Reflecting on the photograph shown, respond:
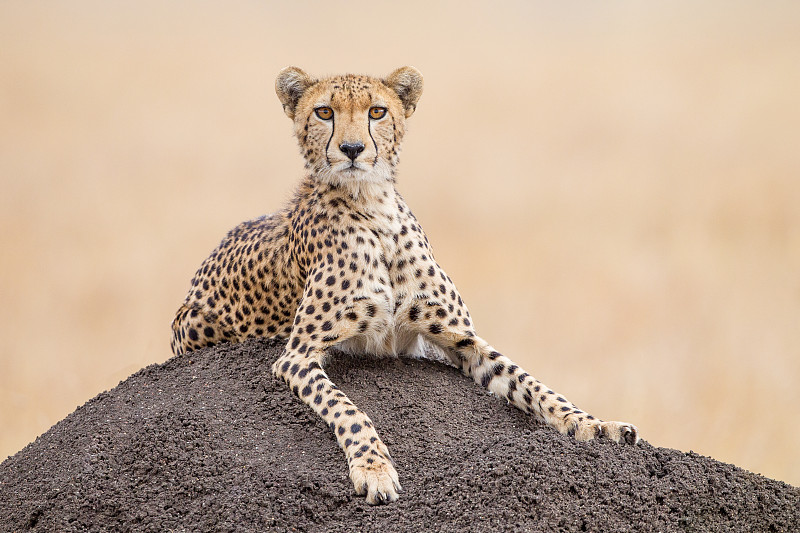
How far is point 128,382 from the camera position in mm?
2688

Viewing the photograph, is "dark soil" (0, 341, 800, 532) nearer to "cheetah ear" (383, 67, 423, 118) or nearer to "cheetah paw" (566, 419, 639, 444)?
"cheetah paw" (566, 419, 639, 444)

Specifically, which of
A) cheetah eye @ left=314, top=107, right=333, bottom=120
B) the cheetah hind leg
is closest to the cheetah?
cheetah eye @ left=314, top=107, right=333, bottom=120

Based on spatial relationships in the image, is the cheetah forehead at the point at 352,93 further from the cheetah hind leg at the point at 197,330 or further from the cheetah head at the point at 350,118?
the cheetah hind leg at the point at 197,330

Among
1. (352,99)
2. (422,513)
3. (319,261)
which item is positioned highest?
(352,99)

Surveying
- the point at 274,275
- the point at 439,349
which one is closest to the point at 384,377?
the point at 439,349

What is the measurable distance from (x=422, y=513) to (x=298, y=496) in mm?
271

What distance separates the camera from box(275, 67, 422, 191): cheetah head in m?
2.34

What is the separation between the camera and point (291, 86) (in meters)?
2.52

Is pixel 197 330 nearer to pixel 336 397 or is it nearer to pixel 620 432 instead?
pixel 336 397

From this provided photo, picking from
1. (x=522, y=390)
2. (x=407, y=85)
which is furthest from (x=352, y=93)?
(x=522, y=390)

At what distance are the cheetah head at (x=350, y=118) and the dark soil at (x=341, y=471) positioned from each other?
510 mm

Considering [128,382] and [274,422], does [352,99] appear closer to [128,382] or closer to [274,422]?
[274,422]

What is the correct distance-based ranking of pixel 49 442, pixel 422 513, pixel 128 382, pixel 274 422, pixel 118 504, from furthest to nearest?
1. pixel 128 382
2. pixel 49 442
3. pixel 274 422
4. pixel 118 504
5. pixel 422 513

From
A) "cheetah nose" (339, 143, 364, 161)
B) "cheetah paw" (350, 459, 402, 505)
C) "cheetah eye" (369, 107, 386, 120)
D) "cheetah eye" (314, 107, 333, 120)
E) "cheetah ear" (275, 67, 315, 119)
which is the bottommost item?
"cheetah paw" (350, 459, 402, 505)
